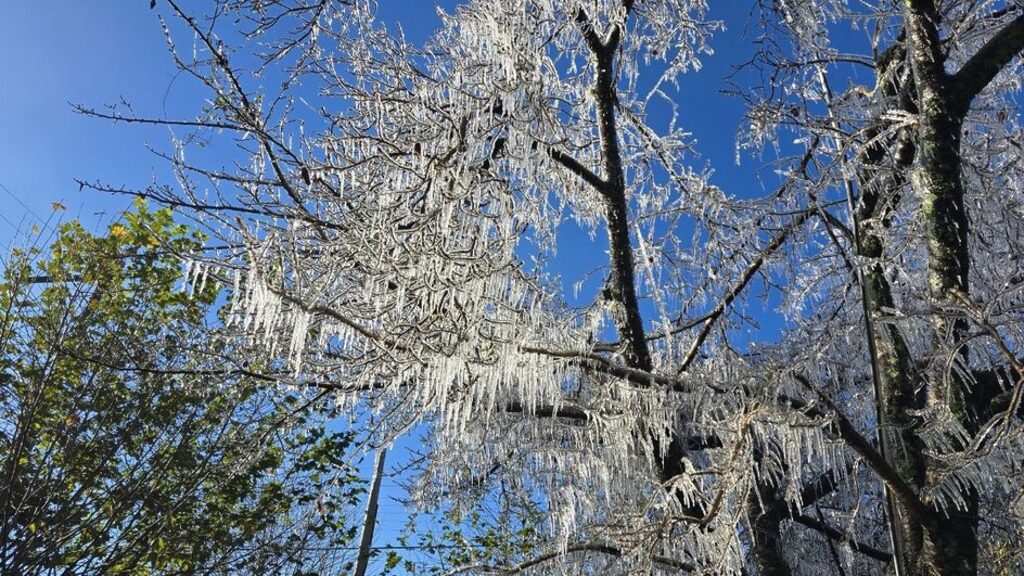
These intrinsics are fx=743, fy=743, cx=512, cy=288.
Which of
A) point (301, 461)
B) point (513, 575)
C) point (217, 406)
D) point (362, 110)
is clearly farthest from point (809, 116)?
point (301, 461)

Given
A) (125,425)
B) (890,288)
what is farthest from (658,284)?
(125,425)

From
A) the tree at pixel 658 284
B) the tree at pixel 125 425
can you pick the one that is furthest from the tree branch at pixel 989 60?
the tree at pixel 125 425

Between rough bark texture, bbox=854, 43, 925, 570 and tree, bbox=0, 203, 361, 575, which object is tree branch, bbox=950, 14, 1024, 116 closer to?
rough bark texture, bbox=854, 43, 925, 570

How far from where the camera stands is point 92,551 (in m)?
4.66

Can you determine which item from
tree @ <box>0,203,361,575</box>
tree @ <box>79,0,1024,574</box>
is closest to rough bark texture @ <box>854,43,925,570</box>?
tree @ <box>79,0,1024,574</box>

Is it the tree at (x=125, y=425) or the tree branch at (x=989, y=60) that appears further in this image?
the tree at (x=125, y=425)

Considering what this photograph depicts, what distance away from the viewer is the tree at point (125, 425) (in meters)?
4.62

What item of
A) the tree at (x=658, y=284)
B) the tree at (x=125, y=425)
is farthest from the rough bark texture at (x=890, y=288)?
the tree at (x=125, y=425)

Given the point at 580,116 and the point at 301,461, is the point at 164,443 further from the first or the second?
the point at 580,116

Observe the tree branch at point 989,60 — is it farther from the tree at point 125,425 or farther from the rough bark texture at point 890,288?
the tree at point 125,425

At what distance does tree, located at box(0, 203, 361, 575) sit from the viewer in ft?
15.2

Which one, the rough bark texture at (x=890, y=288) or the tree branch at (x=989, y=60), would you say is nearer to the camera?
the rough bark texture at (x=890, y=288)

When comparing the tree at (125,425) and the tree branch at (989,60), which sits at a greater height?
the tree branch at (989,60)

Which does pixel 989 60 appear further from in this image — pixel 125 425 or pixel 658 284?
pixel 125 425
